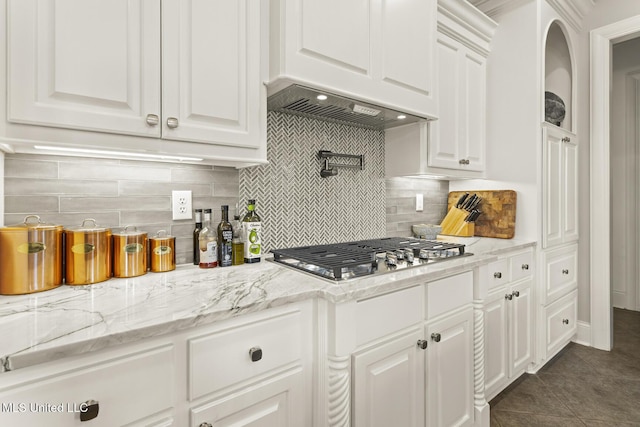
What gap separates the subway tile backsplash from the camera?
47.1 inches

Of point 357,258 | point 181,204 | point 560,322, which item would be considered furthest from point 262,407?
point 560,322

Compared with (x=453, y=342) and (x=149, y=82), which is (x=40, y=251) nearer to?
(x=149, y=82)

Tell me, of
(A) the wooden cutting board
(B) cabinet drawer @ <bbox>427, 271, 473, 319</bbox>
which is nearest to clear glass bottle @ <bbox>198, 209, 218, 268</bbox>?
(B) cabinet drawer @ <bbox>427, 271, 473, 319</bbox>

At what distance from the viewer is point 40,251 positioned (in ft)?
3.36

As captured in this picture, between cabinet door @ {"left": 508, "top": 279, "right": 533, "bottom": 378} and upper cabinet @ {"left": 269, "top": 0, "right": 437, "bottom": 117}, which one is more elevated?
upper cabinet @ {"left": 269, "top": 0, "right": 437, "bottom": 117}

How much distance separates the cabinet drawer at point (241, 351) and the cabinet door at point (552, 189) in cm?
207

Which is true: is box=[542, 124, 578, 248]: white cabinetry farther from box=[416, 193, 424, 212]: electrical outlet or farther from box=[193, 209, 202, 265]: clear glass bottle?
box=[193, 209, 202, 265]: clear glass bottle

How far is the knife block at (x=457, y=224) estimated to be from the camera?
246 centimetres

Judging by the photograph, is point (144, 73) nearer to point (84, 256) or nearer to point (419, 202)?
point (84, 256)

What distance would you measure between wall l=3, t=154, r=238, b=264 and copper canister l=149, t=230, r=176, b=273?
0.10 meters

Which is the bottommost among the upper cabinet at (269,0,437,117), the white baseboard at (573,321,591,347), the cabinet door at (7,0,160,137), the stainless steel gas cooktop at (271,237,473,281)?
the white baseboard at (573,321,591,347)

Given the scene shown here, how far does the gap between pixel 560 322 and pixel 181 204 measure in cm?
281

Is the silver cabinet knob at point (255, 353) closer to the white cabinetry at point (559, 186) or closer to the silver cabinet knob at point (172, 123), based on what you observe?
the silver cabinet knob at point (172, 123)

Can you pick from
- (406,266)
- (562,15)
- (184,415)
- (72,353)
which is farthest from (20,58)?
(562,15)
